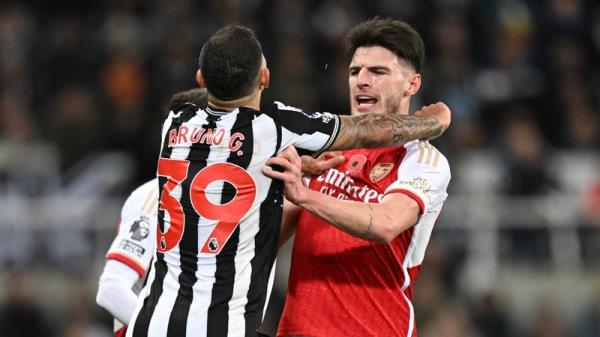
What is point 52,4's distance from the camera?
15.4 meters

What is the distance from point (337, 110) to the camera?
1298 cm

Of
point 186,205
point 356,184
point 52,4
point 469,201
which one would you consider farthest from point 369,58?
point 52,4

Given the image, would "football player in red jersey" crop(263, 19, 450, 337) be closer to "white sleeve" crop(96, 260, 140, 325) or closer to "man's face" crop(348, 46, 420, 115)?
"man's face" crop(348, 46, 420, 115)

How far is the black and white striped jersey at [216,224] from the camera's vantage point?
203 inches

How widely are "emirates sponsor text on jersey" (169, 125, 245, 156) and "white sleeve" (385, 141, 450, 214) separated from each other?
918 mm

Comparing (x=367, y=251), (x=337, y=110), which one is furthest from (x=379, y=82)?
(x=337, y=110)

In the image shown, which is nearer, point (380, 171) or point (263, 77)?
point (263, 77)

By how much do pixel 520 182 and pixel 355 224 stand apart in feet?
24.9

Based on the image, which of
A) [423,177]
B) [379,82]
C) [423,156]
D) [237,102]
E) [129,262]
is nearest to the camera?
[237,102]

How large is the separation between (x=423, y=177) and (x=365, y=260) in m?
0.49

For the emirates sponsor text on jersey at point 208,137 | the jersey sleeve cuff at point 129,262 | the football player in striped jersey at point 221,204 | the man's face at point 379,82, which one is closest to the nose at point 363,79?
the man's face at point 379,82

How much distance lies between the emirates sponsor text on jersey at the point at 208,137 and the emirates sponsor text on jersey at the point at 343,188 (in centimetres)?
89

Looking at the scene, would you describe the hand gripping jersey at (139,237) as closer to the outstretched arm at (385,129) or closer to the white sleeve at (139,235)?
the white sleeve at (139,235)

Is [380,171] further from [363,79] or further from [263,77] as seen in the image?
[263,77]
